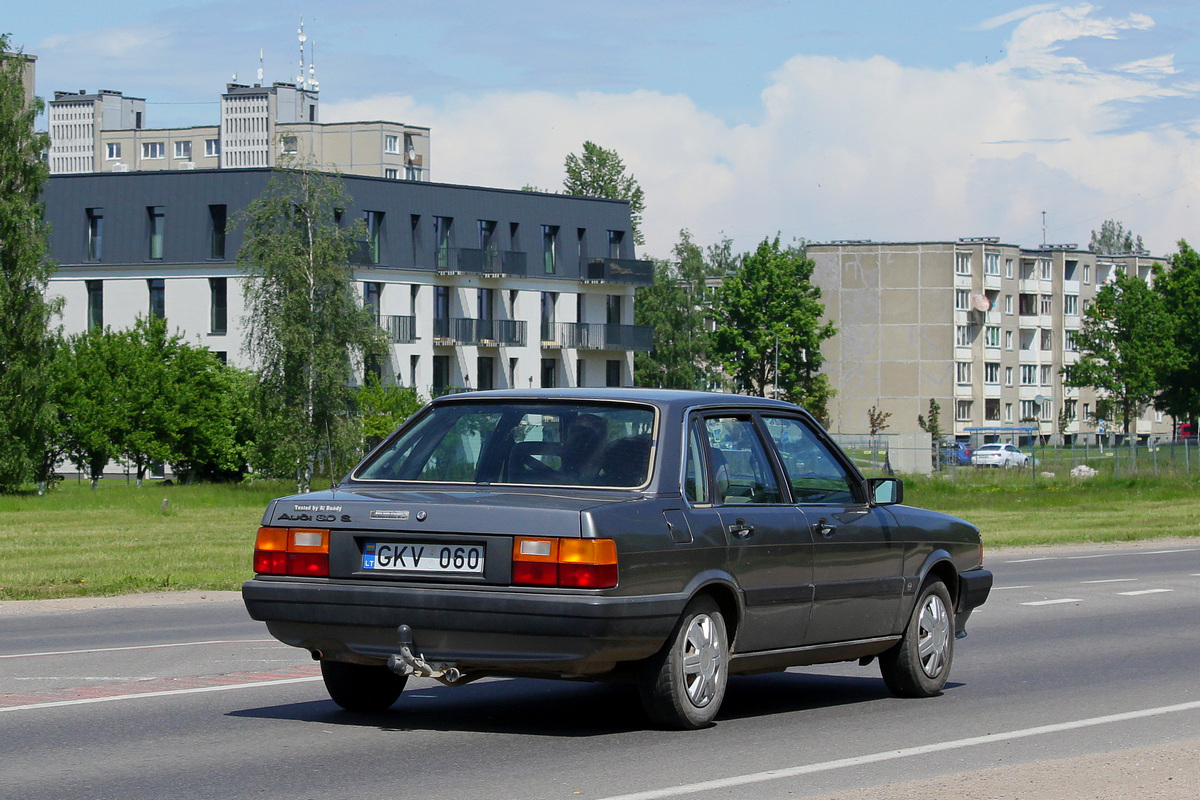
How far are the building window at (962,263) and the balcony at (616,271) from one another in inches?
1751

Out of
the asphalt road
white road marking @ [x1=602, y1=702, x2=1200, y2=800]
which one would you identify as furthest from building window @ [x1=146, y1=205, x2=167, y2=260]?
white road marking @ [x1=602, y1=702, x2=1200, y2=800]

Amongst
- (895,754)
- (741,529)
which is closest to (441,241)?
(741,529)

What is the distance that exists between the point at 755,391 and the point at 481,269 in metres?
36.9

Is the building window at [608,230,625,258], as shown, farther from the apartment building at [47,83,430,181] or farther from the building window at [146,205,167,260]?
the apartment building at [47,83,430,181]

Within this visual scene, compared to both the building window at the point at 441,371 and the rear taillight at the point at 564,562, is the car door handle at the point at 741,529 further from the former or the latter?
the building window at the point at 441,371

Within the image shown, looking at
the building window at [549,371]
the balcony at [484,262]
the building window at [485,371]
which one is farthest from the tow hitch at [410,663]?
the building window at [549,371]

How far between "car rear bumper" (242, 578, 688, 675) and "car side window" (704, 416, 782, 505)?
0.86m

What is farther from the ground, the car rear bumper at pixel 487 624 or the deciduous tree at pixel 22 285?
the deciduous tree at pixel 22 285

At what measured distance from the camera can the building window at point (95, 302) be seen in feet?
241

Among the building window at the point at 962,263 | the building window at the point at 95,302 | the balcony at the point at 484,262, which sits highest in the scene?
the building window at the point at 962,263

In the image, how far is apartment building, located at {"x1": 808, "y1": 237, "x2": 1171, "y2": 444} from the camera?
123m

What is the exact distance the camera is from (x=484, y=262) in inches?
3103

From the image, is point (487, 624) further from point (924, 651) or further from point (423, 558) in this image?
point (924, 651)

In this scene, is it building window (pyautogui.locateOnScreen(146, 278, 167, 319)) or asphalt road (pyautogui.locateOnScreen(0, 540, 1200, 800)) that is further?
building window (pyautogui.locateOnScreen(146, 278, 167, 319))
